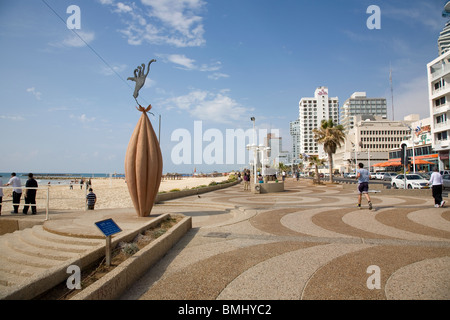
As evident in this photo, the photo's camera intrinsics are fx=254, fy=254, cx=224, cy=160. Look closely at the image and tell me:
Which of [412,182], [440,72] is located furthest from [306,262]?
[440,72]

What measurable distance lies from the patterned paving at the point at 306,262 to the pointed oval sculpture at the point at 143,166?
6.90 ft

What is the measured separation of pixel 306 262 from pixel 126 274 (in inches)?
120

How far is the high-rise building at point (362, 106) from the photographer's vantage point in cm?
13698

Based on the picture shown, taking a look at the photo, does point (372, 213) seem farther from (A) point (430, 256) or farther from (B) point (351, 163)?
(B) point (351, 163)

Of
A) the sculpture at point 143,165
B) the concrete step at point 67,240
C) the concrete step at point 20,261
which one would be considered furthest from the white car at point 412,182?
the concrete step at point 20,261

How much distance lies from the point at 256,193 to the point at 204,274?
16.2m

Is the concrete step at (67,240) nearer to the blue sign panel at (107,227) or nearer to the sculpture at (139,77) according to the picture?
the blue sign panel at (107,227)

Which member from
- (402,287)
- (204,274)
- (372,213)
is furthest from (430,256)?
(372,213)

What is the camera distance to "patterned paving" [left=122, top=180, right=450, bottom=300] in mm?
3514

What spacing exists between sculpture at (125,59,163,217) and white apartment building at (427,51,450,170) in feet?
147

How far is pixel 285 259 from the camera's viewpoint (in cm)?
480

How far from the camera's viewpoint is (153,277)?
4121 millimetres

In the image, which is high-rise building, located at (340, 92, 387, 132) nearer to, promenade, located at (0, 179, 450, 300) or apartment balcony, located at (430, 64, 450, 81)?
apartment balcony, located at (430, 64, 450, 81)

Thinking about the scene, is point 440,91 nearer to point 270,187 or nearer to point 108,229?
point 270,187
